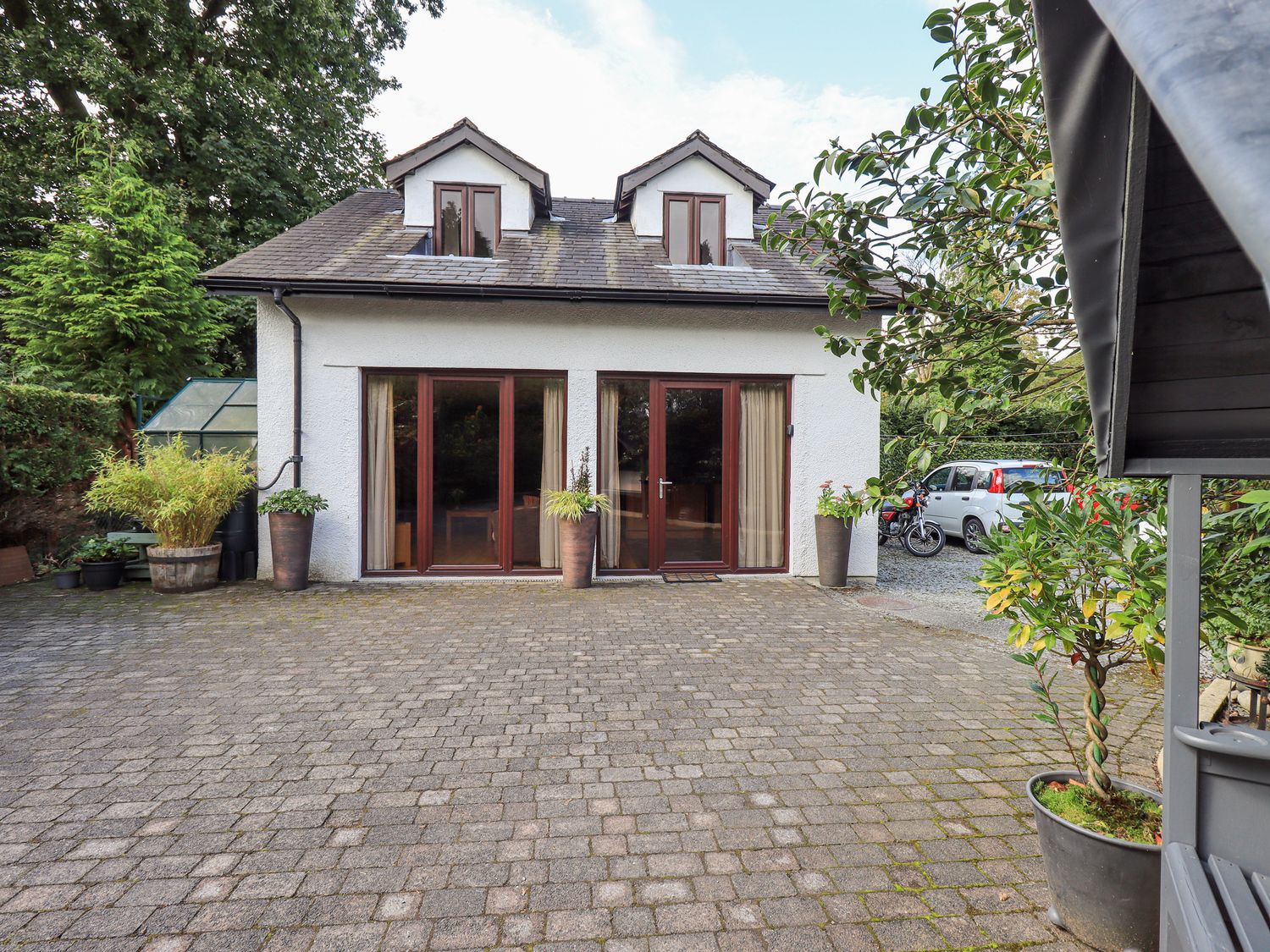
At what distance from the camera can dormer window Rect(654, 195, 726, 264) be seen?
9219 millimetres

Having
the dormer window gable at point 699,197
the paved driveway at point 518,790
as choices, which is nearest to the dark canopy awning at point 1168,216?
the paved driveway at point 518,790

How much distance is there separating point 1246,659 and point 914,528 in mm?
7850

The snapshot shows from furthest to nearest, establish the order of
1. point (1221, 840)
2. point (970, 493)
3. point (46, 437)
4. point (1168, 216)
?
point (970, 493), point (46, 437), point (1221, 840), point (1168, 216)

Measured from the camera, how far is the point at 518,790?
120 inches

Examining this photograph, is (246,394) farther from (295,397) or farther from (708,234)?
(708,234)

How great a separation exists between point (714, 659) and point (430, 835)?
2.83m

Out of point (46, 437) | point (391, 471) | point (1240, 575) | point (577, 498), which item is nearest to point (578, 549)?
point (577, 498)

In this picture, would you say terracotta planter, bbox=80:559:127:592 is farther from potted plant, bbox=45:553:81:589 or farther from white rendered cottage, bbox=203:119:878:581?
white rendered cottage, bbox=203:119:878:581

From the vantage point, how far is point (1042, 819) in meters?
2.18

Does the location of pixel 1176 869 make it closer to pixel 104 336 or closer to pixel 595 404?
pixel 595 404

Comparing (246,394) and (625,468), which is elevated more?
(246,394)

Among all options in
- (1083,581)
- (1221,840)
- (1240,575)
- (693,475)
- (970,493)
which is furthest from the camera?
(970,493)

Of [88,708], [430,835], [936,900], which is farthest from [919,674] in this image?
[88,708]

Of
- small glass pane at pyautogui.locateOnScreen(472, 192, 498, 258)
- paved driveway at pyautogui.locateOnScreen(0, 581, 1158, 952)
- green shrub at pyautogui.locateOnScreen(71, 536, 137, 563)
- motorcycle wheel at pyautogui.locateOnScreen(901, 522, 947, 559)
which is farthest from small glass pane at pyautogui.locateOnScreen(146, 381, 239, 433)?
motorcycle wheel at pyautogui.locateOnScreen(901, 522, 947, 559)
